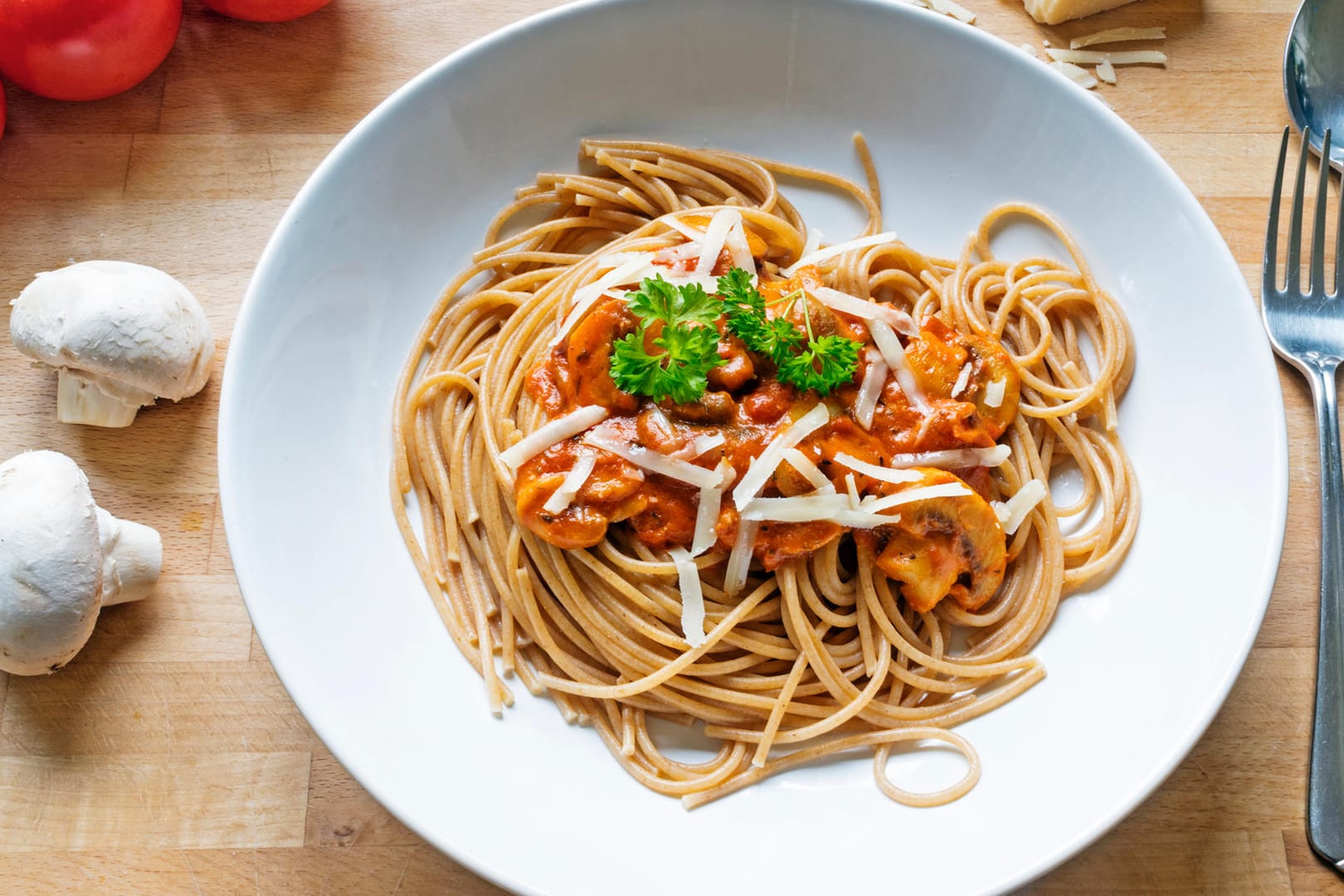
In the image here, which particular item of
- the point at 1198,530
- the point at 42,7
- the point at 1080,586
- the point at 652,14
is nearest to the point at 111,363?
the point at 42,7

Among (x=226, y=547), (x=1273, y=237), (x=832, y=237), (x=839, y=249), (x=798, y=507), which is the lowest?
(x=226, y=547)

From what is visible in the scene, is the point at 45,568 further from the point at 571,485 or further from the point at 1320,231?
the point at 1320,231

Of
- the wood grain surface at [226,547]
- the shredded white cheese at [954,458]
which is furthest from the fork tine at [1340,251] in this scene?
the shredded white cheese at [954,458]

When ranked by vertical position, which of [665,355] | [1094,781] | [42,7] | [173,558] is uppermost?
[42,7]

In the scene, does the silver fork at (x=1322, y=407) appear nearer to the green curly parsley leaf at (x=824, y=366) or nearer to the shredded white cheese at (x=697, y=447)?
the green curly parsley leaf at (x=824, y=366)

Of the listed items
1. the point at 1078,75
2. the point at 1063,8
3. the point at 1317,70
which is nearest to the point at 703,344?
the point at 1078,75

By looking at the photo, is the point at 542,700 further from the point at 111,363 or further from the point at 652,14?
the point at 652,14
